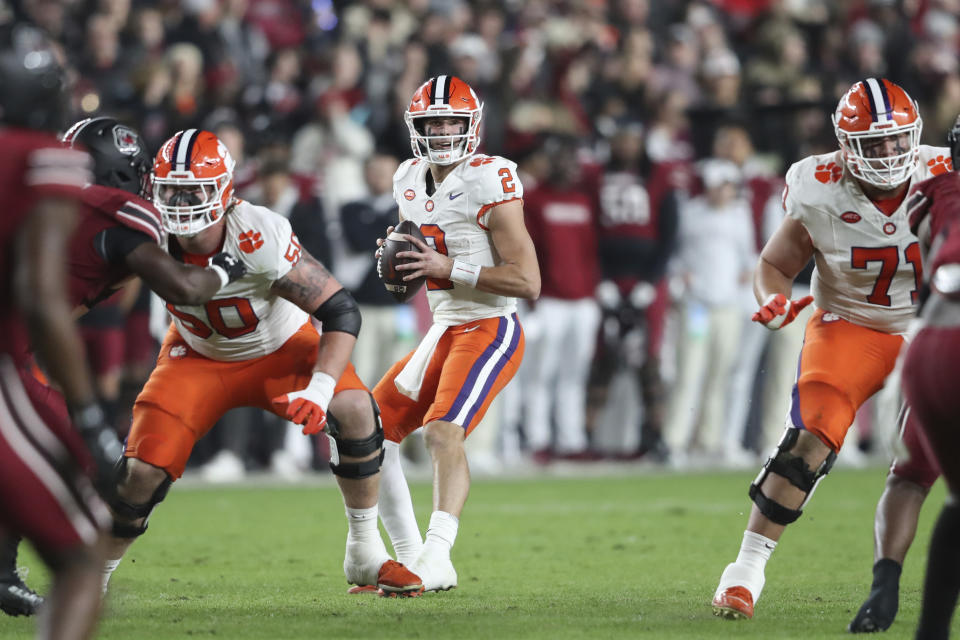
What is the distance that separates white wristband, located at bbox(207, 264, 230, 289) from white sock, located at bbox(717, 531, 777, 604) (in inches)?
79.6

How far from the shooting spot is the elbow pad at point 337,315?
503cm

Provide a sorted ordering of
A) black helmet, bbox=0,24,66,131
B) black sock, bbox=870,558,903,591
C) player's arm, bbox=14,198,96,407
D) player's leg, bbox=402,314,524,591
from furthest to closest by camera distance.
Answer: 1. player's leg, bbox=402,314,524,591
2. black sock, bbox=870,558,903,591
3. black helmet, bbox=0,24,66,131
4. player's arm, bbox=14,198,96,407

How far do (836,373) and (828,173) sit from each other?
783 millimetres

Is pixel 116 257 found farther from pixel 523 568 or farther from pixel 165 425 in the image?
pixel 523 568

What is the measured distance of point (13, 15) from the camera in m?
10.5

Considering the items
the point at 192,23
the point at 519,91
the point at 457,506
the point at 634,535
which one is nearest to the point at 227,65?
the point at 192,23

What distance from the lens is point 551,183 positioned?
407 inches

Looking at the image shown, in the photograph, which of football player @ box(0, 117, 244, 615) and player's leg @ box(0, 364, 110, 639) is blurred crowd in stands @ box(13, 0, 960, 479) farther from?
player's leg @ box(0, 364, 110, 639)

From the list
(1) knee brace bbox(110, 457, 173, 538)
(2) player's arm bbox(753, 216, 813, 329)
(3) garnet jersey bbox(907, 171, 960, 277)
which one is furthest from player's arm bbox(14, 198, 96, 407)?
(2) player's arm bbox(753, 216, 813, 329)

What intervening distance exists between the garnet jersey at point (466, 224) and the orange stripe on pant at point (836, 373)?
1320mm

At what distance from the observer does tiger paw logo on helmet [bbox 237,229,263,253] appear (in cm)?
496

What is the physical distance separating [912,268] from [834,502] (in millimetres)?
3714

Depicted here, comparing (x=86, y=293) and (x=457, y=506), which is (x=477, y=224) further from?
(x=86, y=293)

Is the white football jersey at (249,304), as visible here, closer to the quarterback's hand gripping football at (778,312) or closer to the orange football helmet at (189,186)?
the orange football helmet at (189,186)
